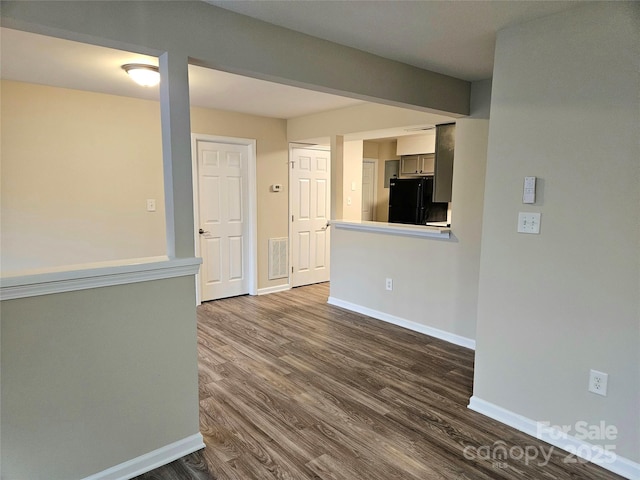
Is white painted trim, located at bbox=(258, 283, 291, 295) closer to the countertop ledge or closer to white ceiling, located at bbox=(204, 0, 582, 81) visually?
the countertop ledge

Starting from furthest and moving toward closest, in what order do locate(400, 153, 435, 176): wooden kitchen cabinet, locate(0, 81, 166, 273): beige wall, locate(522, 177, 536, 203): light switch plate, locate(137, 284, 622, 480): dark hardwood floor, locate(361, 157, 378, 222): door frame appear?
locate(361, 157, 378, 222): door frame, locate(400, 153, 435, 176): wooden kitchen cabinet, locate(0, 81, 166, 273): beige wall, locate(522, 177, 536, 203): light switch plate, locate(137, 284, 622, 480): dark hardwood floor

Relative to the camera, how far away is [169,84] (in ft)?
6.15

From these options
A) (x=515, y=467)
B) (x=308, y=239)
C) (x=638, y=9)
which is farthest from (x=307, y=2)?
(x=308, y=239)

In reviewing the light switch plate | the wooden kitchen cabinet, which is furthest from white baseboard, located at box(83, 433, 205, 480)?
the wooden kitchen cabinet

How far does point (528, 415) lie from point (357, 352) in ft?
4.66

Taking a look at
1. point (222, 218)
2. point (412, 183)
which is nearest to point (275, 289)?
point (222, 218)

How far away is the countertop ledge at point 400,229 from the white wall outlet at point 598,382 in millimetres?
1742

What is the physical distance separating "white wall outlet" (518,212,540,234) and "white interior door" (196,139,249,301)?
3444mm

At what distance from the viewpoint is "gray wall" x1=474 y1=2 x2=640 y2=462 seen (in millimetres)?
1888

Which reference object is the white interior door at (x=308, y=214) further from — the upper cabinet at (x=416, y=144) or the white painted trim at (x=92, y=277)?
the white painted trim at (x=92, y=277)

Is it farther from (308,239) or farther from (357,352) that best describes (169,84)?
(308,239)

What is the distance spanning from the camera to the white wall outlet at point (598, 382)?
2.00 meters

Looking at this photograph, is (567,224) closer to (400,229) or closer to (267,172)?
(400,229)

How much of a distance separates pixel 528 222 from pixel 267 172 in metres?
3.54
